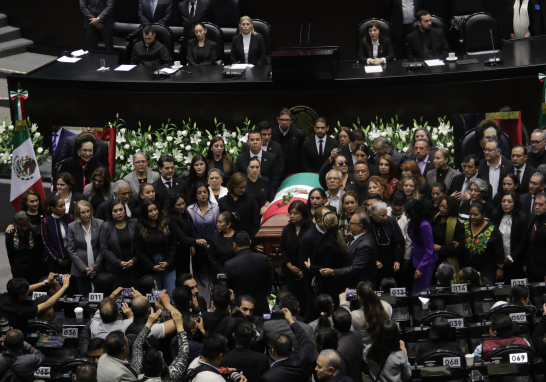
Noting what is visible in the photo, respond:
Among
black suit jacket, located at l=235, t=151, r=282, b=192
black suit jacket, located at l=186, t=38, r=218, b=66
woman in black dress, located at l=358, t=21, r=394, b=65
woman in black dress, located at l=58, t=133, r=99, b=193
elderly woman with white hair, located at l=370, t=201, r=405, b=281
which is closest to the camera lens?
elderly woman with white hair, located at l=370, t=201, r=405, b=281

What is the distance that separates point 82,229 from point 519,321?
14.0 feet

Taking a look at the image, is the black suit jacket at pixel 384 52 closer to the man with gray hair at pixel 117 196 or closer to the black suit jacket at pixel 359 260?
the man with gray hair at pixel 117 196

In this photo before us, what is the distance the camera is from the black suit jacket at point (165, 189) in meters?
8.81

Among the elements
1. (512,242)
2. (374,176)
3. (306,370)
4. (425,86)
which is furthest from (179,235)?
(425,86)

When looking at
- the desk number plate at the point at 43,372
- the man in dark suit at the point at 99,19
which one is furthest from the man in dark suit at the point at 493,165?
the man in dark suit at the point at 99,19

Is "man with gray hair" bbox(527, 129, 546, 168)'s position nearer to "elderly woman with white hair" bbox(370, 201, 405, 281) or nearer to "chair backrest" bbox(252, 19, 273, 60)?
"elderly woman with white hair" bbox(370, 201, 405, 281)

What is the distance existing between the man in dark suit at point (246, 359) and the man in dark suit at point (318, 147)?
14.4 feet

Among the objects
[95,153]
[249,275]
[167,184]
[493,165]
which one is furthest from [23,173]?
[493,165]

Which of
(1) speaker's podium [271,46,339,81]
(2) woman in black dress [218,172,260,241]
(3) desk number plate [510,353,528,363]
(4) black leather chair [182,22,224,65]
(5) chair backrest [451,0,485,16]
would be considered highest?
(5) chair backrest [451,0,485,16]

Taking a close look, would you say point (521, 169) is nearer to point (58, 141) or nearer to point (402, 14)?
point (402, 14)

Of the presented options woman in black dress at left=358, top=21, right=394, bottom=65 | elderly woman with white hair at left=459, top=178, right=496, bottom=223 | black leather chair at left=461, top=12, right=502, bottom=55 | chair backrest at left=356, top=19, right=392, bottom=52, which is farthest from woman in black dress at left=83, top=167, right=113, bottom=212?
black leather chair at left=461, top=12, right=502, bottom=55

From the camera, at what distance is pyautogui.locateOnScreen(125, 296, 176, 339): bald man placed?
6285mm

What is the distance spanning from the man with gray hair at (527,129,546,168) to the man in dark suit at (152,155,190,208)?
3.84 metres

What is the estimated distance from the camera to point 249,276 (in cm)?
724
